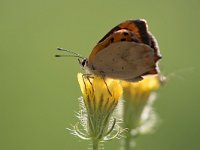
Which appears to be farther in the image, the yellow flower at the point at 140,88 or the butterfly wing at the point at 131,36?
the yellow flower at the point at 140,88

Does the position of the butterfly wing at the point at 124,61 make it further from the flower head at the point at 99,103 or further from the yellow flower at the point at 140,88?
the yellow flower at the point at 140,88

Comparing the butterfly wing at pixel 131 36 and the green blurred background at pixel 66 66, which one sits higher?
the butterfly wing at pixel 131 36

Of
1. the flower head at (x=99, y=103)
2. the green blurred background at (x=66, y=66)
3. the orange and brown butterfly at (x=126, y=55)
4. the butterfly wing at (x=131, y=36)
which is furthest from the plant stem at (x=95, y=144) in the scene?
the green blurred background at (x=66, y=66)

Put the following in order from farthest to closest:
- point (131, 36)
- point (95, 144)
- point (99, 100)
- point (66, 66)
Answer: point (66, 66) < point (131, 36) < point (99, 100) < point (95, 144)

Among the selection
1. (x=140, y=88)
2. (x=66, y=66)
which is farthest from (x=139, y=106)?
(x=66, y=66)

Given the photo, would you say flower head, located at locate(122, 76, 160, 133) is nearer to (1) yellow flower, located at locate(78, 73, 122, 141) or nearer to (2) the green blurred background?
Result: (2) the green blurred background

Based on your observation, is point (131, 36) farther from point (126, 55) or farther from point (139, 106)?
point (139, 106)

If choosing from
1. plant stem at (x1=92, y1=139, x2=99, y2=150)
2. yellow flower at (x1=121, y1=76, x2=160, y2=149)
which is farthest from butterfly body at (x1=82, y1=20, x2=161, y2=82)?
plant stem at (x1=92, y1=139, x2=99, y2=150)
